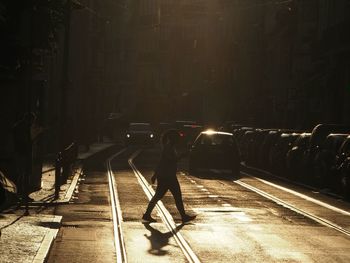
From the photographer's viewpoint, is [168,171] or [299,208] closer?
[168,171]

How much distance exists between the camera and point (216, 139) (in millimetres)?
39594

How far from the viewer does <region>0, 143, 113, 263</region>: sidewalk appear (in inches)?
510

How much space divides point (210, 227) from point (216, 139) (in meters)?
21.5

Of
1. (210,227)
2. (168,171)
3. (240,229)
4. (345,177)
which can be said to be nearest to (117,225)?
(210,227)

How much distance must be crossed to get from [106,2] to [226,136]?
3022 inches

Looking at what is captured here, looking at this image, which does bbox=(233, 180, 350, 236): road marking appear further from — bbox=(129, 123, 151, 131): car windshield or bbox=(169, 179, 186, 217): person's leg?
bbox=(129, 123, 151, 131): car windshield

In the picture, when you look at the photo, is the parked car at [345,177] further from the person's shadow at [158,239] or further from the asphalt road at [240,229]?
the person's shadow at [158,239]

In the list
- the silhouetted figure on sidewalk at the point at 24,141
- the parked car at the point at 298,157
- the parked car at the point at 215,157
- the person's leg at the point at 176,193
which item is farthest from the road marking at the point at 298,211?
the parked car at the point at 215,157

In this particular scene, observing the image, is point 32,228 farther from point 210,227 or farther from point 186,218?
point 186,218

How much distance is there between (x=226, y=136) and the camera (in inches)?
1543

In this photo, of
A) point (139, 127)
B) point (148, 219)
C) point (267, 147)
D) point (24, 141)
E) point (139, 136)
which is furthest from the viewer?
point (139, 127)

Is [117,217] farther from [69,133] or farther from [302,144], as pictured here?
[69,133]

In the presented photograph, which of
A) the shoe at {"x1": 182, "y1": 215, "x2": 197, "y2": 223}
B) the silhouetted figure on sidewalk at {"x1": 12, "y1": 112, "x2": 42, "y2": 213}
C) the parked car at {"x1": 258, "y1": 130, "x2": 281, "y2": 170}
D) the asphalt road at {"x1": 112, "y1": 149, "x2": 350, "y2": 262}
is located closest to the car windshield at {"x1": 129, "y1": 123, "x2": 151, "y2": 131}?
the parked car at {"x1": 258, "y1": 130, "x2": 281, "y2": 170}

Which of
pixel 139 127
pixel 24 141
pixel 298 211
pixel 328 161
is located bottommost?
pixel 139 127
